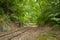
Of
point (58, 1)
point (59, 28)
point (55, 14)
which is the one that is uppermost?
point (58, 1)

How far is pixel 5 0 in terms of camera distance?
21.7m

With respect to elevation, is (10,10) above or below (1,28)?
above

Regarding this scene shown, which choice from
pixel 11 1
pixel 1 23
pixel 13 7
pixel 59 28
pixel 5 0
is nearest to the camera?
pixel 59 28

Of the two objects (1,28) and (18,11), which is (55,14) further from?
(18,11)

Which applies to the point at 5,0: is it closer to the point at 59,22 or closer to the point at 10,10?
the point at 10,10

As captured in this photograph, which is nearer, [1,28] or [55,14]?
[1,28]

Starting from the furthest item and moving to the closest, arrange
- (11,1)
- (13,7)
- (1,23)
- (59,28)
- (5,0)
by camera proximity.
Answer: (13,7)
(11,1)
(5,0)
(1,23)
(59,28)

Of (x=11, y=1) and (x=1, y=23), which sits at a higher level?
(x=11, y=1)

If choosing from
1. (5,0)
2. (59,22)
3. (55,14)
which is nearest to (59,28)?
(59,22)

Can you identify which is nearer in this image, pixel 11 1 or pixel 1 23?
pixel 1 23

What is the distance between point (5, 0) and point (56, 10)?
7.95 meters

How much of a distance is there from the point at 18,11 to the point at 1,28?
10791 mm

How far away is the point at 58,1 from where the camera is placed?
17.7m

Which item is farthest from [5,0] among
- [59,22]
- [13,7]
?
[59,22]
